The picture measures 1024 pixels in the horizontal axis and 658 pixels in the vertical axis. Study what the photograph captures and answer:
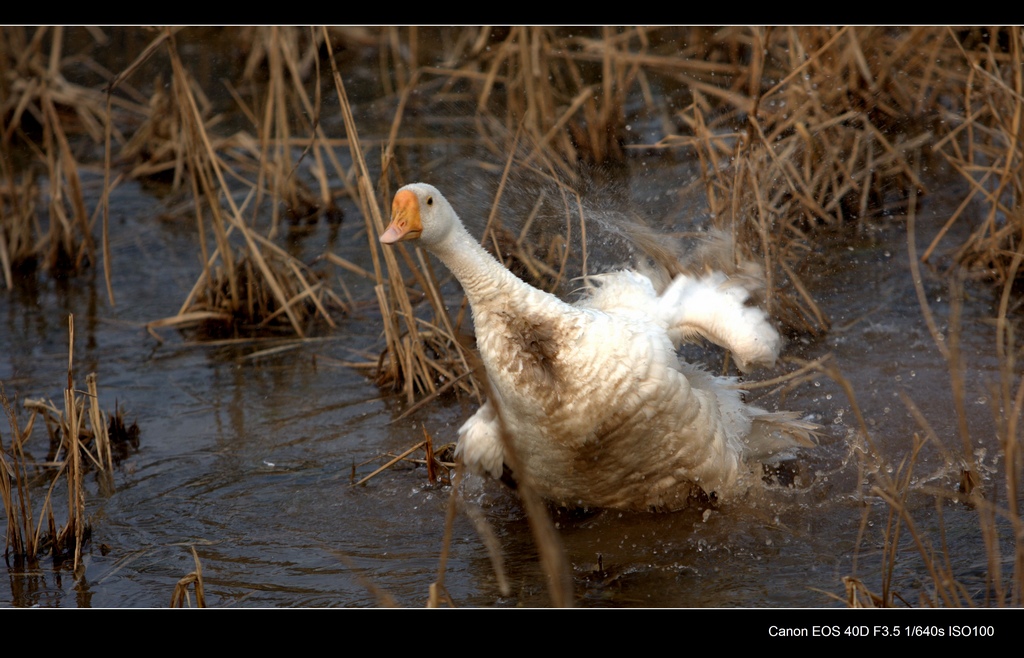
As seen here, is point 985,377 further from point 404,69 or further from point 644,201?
point 404,69

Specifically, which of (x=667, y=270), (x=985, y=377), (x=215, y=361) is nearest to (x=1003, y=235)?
(x=985, y=377)

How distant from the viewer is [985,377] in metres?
5.60

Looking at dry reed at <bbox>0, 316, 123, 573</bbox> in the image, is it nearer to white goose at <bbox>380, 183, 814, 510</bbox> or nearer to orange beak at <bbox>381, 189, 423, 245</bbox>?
orange beak at <bbox>381, 189, 423, 245</bbox>

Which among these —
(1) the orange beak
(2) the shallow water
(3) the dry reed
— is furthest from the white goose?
(3) the dry reed

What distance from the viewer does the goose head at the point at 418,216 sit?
4105 millimetres

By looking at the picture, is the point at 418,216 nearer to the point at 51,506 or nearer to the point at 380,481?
the point at 380,481

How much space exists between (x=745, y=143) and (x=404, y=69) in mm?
4741

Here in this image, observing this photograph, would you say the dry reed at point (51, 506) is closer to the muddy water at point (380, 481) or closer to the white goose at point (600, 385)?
the muddy water at point (380, 481)

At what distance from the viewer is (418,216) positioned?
4121 mm

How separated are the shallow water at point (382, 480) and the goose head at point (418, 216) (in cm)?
118

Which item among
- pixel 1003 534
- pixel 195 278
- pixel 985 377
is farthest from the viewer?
pixel 195 278

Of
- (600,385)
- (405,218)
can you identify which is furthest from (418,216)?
(600,385)

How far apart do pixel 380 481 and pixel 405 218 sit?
161cm

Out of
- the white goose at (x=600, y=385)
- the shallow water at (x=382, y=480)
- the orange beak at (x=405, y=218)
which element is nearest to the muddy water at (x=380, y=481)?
the shallow water at (x=382, y=480)
